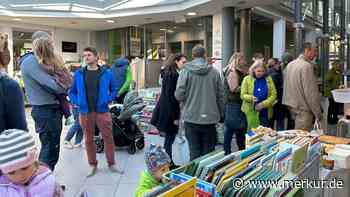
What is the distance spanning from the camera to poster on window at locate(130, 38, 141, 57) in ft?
50.6

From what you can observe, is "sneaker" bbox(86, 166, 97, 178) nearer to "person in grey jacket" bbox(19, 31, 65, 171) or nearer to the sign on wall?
"person in grey jacket" bbox(19, 31, 65, 171)

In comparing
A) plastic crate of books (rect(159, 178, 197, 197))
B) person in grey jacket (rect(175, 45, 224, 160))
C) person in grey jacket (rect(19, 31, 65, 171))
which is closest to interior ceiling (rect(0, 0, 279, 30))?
person in grey jacket (rect(175, 45, 224, 160))

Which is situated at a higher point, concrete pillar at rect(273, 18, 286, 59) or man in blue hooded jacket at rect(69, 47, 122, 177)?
concrete pillar at rect(273, 18, 286, 59)

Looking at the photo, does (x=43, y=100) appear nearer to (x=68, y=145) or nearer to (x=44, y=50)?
(x=44, y=50)

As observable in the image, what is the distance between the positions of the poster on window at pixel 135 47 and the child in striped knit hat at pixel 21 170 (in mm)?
14084

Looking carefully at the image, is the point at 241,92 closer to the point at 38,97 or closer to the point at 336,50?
the point at 38,97

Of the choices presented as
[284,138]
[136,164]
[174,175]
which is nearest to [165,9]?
[136,164]

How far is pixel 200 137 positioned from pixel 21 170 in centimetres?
266

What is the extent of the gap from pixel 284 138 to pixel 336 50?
7645 mm

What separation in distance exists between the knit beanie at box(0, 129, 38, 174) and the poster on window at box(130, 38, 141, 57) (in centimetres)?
1414

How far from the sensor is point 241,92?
454 cm

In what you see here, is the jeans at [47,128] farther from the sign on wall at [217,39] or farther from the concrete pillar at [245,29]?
the concrete pillar at [245,29]

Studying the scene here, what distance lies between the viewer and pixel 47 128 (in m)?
3.38

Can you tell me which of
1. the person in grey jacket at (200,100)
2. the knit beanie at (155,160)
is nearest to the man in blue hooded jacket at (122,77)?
the person in grey jacket at (200,100)
